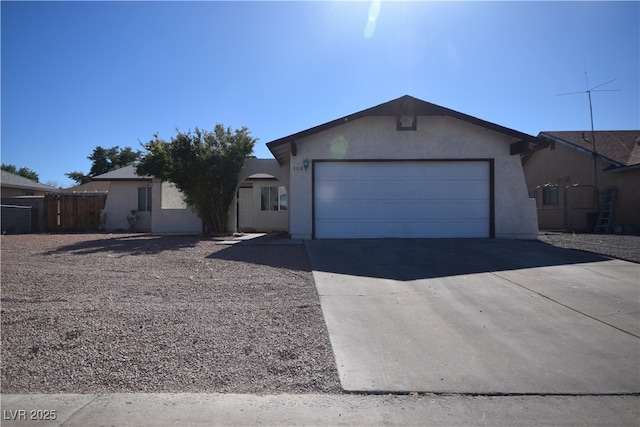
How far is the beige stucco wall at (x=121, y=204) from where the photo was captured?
71.5 feet

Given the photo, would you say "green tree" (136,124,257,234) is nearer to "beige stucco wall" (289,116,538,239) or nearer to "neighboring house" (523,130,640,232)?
"beige stucco wall" (289,116,538,239)

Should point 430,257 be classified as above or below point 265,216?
below

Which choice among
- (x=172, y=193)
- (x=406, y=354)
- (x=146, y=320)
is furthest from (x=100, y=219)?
(x=406, y=354)

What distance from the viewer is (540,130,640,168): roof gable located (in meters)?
20.9

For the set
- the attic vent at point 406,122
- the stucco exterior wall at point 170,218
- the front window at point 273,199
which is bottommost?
the stucco exterior wall at point 170,218

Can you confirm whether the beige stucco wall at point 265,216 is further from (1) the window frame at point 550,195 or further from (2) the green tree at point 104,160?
(2) the green tree at point 104,160

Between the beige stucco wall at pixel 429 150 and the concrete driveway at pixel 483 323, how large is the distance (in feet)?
11.1

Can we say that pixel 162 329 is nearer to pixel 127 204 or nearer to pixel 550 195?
pixel 127 204

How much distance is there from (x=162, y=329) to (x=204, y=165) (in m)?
10.3

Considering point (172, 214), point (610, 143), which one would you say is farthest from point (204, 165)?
point (610, 143)

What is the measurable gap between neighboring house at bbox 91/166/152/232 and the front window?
5.46 metres

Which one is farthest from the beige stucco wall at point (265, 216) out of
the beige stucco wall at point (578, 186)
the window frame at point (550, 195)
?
the window frame at point (550, 195)

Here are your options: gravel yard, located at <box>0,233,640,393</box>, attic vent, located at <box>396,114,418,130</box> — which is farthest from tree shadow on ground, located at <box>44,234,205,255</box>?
attic vent, located at <box>396,114,418,130</box>

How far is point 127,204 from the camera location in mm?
21906
